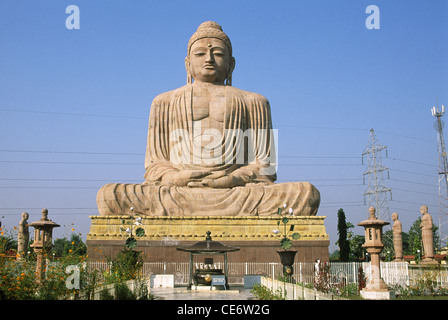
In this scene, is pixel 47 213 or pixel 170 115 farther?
pixel 170 115

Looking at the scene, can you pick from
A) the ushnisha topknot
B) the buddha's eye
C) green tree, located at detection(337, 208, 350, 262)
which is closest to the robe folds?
the buddha's eye

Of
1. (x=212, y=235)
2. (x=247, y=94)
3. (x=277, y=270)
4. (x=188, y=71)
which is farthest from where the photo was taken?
(x=188, y=71)

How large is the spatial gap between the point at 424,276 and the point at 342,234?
10.6 meters

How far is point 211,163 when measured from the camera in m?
17.8

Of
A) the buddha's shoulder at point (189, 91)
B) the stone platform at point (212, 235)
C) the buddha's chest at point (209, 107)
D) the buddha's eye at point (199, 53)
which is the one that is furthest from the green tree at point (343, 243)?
the buddha's eye at point (199, 53)

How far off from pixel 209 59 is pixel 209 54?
0.25 metres

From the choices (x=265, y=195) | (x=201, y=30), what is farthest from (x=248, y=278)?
(x=201, y=30)

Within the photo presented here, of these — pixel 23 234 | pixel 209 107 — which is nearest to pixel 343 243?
pixel 209 107

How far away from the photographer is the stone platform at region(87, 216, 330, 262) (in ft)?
49.8

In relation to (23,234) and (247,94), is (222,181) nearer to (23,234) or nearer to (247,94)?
(247,94)

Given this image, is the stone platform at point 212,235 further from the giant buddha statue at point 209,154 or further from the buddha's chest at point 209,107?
the buddha's chest at point 209,107

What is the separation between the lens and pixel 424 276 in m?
12.0

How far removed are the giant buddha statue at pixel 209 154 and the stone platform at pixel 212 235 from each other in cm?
61
